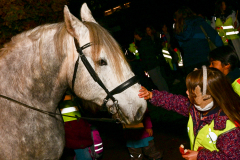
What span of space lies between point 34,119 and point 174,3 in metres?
13.5

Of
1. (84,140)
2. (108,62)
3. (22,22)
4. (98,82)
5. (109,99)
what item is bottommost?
(84,140)

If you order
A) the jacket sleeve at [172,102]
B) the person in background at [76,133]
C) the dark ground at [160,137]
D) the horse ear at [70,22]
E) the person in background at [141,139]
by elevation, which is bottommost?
the dark ground at [160,137]

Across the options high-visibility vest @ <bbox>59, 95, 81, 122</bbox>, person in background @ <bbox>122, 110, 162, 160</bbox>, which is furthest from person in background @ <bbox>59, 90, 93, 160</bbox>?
person in background @ <bbox>122, 110, 162, 160</bbox>

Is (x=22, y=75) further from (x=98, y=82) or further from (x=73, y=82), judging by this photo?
(x=98, y=82)

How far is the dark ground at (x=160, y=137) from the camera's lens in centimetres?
453

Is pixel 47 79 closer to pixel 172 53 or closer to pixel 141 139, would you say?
pixel 141 139

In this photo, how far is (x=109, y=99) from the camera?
7.16 ft

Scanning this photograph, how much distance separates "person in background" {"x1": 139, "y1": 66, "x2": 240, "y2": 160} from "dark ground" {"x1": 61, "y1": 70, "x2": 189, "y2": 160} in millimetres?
2269

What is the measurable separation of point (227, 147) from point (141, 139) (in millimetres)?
2079

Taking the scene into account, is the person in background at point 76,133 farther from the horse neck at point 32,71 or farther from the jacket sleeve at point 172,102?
the jacket sleeve at point 172,102

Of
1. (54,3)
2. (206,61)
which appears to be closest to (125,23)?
(54,3)

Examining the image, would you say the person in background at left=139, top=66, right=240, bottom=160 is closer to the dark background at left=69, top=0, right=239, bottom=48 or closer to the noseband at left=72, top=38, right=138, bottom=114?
the noseband at left=72, top=38, right=138, bottom=114

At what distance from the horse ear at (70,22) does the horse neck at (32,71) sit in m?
0.26

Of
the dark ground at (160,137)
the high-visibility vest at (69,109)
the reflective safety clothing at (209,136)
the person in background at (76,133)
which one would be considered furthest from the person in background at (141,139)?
the reflective safety clothing at (209,136)
